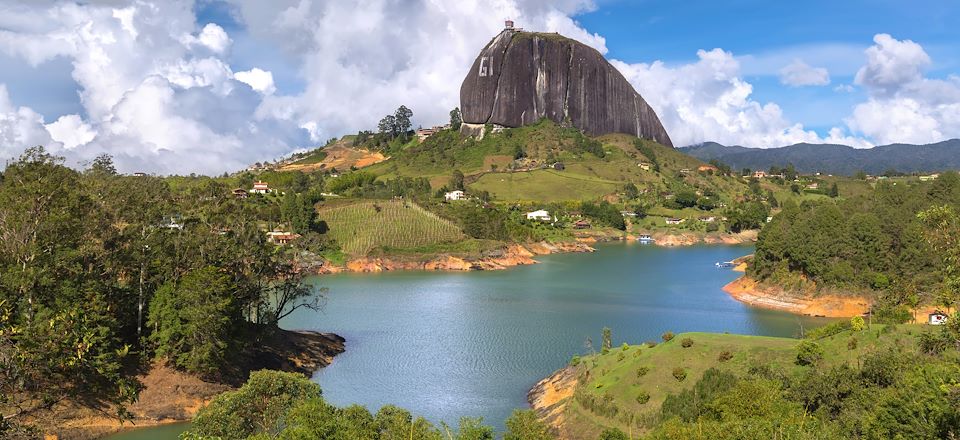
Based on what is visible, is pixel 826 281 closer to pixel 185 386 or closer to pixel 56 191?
pixel 185 386

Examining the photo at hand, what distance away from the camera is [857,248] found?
73.4 metres

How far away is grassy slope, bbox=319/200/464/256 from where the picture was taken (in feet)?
377

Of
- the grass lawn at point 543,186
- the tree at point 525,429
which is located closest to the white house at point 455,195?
the grass lawn at point 543,186

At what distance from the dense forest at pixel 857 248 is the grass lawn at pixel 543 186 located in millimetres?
89273

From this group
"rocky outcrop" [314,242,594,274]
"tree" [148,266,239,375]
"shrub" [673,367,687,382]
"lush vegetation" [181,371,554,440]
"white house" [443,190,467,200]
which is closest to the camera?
"lush vegetation" [181,371,554,440]

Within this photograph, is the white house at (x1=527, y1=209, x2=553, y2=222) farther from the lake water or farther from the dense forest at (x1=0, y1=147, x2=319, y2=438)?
the dense forest at (x1=0, y1=147, x2=319, y2=438)

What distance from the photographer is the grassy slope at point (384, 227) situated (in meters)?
115

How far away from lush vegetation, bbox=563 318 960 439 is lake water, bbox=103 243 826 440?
6541 mm

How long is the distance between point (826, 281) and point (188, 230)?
196ft

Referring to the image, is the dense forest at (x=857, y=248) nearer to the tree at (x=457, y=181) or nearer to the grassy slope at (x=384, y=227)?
the grassy slope at (x=384, y=227)

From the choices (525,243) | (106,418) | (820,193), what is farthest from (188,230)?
(820,193)

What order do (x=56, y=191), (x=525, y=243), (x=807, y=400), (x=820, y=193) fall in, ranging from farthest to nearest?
(x=820, y=193) → (x=525, y=243) → (x=56, y=191) → (x=807, y=400)

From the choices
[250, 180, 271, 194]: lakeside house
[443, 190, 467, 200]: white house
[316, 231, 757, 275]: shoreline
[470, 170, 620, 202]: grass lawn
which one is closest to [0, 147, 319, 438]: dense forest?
[316, 231, 757, 275]: shoreline

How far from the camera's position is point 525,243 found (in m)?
133
